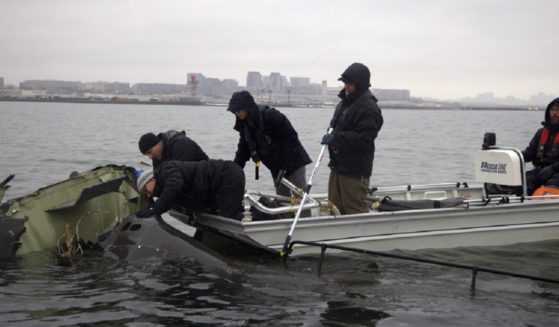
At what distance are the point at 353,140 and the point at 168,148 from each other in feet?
7.78

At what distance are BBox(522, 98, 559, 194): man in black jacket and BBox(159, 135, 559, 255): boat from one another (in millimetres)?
444

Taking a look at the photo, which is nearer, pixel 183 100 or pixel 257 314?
A: pixel 257 314

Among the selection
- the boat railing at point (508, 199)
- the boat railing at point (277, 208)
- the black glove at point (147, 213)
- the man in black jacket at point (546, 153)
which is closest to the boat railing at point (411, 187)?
the man in black jacket at point (546, 153)

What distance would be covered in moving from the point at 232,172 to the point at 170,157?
0.93 metres

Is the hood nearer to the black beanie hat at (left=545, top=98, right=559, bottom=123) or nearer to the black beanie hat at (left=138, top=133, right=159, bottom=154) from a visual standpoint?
the black beanie hat at (left=545, top=98, right=559, bottom=123)

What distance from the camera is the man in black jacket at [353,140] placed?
9039 millimetres

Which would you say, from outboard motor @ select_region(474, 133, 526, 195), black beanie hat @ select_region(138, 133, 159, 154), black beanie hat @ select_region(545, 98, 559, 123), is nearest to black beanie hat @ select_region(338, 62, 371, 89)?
black beanie hat @ select_region(138, 133, 159, 154)

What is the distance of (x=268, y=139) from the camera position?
9.51 m

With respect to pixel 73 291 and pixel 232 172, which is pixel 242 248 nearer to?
pixel 232 172

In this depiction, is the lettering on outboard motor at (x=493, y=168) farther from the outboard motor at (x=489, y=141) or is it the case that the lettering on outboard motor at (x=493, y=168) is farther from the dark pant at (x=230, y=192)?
the dark pant at (x=230, y=192)

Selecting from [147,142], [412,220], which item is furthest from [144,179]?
[412,220]

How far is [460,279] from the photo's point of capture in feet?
28.4

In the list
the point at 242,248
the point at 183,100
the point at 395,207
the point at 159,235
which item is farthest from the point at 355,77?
the point at 183,100

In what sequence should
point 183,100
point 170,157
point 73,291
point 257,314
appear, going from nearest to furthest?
1. point 257,314
2. point 73,291
3. point 170,157
4. point 183,100
